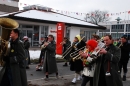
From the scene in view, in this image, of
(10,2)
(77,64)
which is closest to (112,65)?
(77,64)

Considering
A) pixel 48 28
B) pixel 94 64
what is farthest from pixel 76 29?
pixel 94 64

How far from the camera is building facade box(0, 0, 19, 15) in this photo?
43.5m

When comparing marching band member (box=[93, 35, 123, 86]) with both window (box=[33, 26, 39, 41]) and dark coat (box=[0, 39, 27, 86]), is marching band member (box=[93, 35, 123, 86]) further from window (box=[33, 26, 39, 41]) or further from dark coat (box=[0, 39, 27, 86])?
window (box=[33, 26, 39, 41])

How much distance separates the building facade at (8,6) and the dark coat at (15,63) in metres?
42.3

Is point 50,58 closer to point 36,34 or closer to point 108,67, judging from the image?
point 108,67

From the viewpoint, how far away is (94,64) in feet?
15.0

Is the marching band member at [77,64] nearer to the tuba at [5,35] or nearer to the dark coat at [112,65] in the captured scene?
the dark coat at [112,65]

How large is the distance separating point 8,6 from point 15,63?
4438cm

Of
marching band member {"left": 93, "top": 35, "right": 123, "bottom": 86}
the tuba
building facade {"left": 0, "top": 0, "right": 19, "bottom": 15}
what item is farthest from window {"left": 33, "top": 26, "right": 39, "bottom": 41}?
building facade {"left": 0, "top": 0, "right": 19, "bottom": 15}

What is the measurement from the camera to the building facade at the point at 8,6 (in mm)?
43519

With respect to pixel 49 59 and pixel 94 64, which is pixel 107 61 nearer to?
pixel 94 64

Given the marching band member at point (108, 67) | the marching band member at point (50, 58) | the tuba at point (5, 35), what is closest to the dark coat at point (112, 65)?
the marching band member at point (108, 67)

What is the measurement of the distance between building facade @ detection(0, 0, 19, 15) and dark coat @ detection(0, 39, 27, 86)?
4230cm

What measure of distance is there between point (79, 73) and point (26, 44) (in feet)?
10.6
